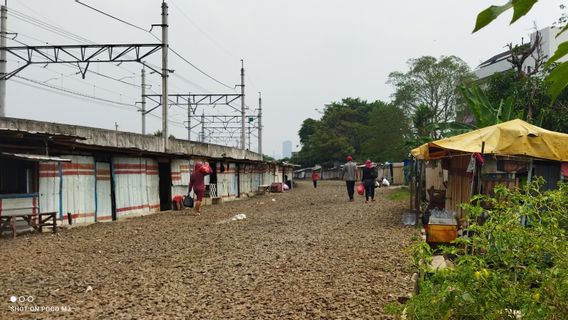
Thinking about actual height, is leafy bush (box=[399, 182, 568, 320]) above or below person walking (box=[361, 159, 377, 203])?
below

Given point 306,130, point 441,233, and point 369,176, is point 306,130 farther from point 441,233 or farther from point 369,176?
point 441,233

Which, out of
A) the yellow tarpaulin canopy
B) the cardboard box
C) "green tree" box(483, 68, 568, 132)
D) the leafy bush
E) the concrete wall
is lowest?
the cardboard box

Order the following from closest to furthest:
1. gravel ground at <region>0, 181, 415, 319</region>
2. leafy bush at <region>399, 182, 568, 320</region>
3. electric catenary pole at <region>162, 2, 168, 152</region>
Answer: leafy bush at <region>399, 182, 568, 320</region>
gravel ground at <region>0, 181, 415, 319</region>
electric catenary pole at <region>162, 2, 168, 152</region>

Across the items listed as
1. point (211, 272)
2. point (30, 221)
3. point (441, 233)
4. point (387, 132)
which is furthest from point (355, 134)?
point (211, 272)

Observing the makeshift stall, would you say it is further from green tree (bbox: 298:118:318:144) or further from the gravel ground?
green tree (bbox: 298:118:318:144)

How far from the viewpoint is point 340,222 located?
41.0 ft

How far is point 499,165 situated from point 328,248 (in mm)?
3494

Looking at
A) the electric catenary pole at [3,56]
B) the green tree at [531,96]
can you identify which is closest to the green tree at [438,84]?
the green tree at [531,96]

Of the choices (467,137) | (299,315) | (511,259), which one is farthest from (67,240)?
(511,259)

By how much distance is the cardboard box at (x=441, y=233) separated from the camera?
843 centimetres

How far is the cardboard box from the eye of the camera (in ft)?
27.7

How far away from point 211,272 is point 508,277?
4.52 meters

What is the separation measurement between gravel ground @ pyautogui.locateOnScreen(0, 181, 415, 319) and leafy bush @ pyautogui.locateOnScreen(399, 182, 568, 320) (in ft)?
4.48

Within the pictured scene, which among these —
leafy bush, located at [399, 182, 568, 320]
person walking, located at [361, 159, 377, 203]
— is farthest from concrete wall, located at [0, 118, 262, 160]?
leafy bush, located at [399, 182, 568, 320]
